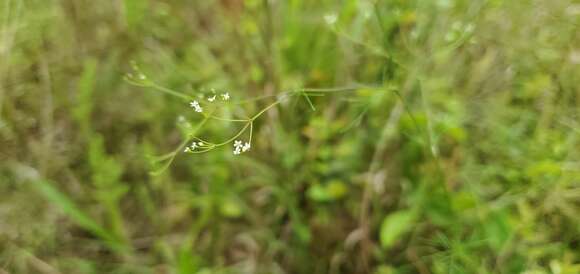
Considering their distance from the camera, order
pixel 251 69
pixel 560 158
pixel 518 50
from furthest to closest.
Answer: pixel 251 69, pixel 518 50, pixel 560 158

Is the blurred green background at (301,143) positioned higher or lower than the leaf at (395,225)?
higher

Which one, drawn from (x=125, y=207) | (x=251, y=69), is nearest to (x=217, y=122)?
(x=251, y=69)

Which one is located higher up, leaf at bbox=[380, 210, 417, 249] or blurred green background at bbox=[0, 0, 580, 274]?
blurred green background at bbox=[0, 0, 580, 274]

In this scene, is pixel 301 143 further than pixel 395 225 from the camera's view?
Yes

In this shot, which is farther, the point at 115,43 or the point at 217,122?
the point at 115,43

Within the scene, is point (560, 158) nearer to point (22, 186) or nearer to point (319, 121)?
point (319, 121)
